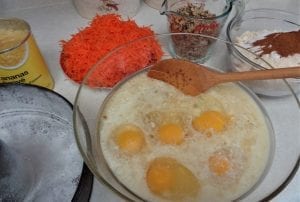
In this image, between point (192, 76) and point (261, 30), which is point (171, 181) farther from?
point (261, 30)

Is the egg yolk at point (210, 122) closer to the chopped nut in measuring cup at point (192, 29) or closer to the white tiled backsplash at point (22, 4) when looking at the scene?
the chopped nut in measuring cup at point (192, 29)

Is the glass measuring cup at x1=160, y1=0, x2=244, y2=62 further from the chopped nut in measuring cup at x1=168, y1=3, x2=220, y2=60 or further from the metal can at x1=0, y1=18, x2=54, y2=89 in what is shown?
the metal can at x1=0, y1=18, x2=54, y2=89

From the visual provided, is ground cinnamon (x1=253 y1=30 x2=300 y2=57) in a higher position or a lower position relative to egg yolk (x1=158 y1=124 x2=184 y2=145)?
higher

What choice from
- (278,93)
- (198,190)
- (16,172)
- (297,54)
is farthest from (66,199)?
(297,54)

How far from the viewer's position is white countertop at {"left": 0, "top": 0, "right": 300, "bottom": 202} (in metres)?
1.01

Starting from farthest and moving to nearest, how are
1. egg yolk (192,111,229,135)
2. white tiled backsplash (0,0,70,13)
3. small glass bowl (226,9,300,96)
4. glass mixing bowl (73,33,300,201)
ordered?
white tiled backsplash (0,0,70,13) → small glass bowl (226,9,300,96) → egg yolk (192,111,229,135) → glass mixing bowl (73,33,300,201)

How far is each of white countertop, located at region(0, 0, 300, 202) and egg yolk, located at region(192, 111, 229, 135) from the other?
0.37 m

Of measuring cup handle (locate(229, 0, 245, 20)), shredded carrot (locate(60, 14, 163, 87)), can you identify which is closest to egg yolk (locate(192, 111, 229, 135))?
shredded carrot (locate(60, 14, 163, 87))

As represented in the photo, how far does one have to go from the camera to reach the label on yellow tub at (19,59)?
80 centimetres

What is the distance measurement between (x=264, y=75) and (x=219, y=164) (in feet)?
0.67

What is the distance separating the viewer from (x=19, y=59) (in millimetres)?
817

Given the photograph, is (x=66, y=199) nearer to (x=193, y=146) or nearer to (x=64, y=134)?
(x=64, y=134)

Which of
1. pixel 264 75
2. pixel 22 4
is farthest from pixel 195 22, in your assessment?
pixel 22 4

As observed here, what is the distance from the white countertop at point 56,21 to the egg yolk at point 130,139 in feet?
0.90
